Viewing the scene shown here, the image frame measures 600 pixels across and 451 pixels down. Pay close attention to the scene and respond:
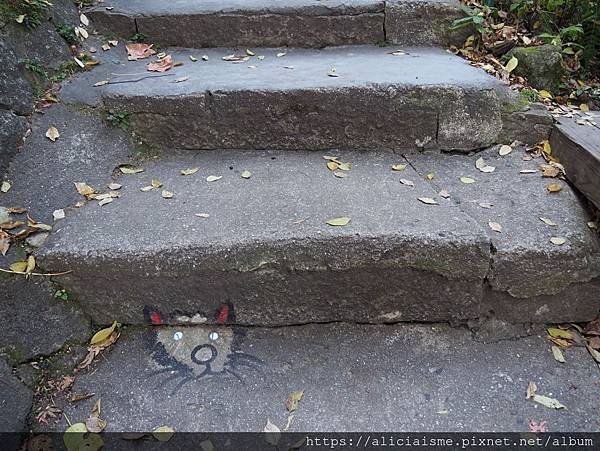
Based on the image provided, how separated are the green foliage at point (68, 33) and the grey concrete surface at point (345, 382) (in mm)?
1881

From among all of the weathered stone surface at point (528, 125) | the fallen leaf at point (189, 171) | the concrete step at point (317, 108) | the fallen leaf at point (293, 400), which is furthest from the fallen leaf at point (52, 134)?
the weathered stone surface at point (528, 125)

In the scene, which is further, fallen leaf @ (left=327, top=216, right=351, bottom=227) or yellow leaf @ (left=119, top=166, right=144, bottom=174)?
yellow leaf @ (left=119, top=166, right=144, bottom=174)

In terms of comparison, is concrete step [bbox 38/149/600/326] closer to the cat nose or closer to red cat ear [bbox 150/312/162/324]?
red cat ear [bbox 150/312/162/324]

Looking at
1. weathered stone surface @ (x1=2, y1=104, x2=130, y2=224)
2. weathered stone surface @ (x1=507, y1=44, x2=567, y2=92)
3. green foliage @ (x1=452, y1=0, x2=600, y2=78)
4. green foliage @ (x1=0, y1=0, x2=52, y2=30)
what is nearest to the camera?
weathered stone surface @ (x1=2, y1=104, x2=130, y2=224)

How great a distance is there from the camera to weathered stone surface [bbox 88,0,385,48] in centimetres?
276

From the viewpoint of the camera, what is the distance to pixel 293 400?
5.01ft

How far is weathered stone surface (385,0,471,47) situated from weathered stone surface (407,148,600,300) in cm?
128

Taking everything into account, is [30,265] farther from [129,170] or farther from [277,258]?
[277,258]

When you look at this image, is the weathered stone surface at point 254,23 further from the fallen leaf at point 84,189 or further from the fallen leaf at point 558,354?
the fallen leaf at point 558,354

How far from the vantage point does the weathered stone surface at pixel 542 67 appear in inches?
96.7

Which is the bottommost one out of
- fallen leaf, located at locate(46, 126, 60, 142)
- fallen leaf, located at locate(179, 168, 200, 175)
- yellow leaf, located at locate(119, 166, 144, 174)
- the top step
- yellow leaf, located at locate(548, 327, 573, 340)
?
yellow leaf, located at locate(548, 327, 573, 340)

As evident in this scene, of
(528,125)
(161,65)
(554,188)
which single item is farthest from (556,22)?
(161,65)

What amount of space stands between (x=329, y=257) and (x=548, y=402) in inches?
36.2

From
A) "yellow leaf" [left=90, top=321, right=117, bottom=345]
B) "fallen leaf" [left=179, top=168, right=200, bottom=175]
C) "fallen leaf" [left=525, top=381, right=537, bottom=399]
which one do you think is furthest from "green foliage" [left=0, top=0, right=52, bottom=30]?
"fallen leaf" [left=525, top=381, right=537, bottom=399]
